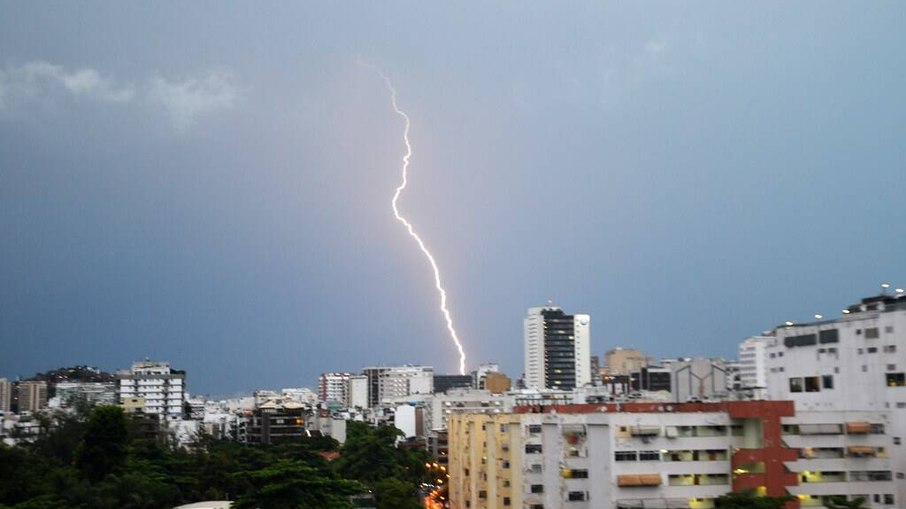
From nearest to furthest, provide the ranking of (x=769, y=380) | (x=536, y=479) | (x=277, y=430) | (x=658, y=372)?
(x=536, y=479) → (x=769, y=380) → (x=277, y=430) → (x=658, y=372)

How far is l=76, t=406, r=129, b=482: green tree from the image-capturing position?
42.7 metres

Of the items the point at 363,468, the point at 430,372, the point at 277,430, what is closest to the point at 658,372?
the point at 277,430

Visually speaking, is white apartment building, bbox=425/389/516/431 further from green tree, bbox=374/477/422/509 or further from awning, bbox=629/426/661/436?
awning, bbox=629/426/661/436

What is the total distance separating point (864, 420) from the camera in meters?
29.2

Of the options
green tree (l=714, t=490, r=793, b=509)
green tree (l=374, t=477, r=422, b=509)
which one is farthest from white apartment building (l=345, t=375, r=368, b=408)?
green tree (l=714, t=490, r=793, b=509)

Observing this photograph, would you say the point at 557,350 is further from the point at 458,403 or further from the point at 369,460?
the point at 369,460

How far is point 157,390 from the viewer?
83375mm

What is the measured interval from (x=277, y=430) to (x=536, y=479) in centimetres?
4467

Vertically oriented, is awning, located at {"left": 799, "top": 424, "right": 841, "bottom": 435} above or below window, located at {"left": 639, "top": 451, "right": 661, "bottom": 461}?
above

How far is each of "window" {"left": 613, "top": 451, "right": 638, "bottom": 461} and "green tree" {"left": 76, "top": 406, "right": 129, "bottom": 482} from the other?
24188 mm

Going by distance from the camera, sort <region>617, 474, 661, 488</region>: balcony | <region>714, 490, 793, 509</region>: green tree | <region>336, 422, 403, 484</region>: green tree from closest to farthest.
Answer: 1. <region>714, 490, 793, 509</region>: green tree
2. <region>617, 474, 661, 488</region>: balcony
3. <region>336, 422, 403, 484</region>: green tree

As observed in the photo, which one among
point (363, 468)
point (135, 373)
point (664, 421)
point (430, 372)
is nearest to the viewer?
point (664, 421)

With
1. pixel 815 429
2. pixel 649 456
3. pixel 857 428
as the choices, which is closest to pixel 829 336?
pixel 857 428

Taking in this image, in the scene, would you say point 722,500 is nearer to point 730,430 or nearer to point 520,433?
point 730,430
